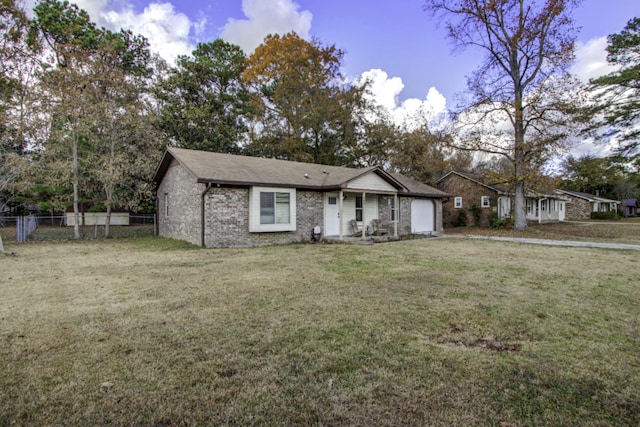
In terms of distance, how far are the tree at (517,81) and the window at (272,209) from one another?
41.7 feet

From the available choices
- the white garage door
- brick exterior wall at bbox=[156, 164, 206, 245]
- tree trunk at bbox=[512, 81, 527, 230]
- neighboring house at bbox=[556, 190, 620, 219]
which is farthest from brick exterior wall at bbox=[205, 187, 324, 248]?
neighboring house at bbox=[556, 190, 620, 219]

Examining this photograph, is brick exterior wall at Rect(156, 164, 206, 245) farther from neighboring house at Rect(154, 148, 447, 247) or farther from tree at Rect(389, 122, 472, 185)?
tree at Rect(389, 122, 472, 185)

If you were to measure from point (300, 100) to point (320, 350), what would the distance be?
23.0m

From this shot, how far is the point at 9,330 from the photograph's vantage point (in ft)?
11.9

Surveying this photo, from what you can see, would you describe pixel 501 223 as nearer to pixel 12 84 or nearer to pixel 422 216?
pixel 422 216

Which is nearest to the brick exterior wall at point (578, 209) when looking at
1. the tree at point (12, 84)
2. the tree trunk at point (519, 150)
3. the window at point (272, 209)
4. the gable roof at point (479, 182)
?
the gable roof at point (479, 182)

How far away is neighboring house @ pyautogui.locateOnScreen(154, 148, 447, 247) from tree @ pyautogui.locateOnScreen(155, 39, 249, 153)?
238 inches

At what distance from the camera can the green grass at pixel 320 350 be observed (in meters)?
2.26

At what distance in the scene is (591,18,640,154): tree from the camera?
18.1 metres

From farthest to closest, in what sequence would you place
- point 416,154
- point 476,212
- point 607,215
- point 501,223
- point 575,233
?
point 607,215 < point 416,154 < point 476,212 < point 501,223 < point 575,233

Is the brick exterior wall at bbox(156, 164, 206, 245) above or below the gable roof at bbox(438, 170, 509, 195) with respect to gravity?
below

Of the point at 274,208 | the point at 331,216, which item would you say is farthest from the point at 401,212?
the point at 274,208

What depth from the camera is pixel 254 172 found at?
1267 centimetres

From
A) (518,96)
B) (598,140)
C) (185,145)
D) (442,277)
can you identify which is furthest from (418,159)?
(442,277)
